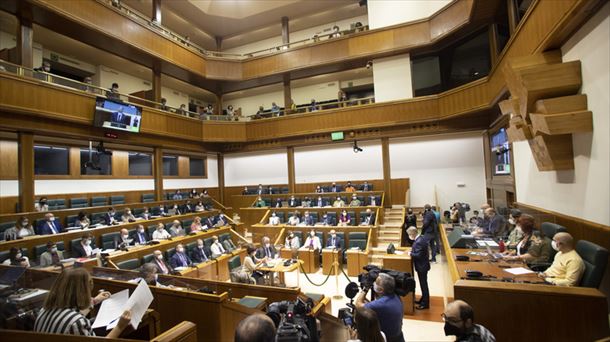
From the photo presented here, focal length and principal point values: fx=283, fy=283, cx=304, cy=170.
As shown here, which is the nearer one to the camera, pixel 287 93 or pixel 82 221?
pixel 82 221

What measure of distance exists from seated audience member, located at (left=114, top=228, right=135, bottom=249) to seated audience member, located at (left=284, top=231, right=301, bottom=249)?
3.92 m

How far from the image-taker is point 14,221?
6.43 meters

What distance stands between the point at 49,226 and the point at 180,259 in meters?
3.17

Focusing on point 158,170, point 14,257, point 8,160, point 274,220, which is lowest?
point 274,220

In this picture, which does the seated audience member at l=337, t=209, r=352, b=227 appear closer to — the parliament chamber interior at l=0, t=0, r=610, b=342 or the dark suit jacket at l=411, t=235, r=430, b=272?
the parliament chamber interior at l=0, t=0, r=610, b=342

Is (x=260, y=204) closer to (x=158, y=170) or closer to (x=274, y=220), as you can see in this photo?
(x=274, y=220)

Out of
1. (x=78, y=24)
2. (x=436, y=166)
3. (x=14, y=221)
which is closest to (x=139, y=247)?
(x=14, y=221)

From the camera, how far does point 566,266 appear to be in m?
2.67

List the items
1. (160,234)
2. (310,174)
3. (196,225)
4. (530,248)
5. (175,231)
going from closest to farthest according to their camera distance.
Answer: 1. (530,248)
2. (160,234)
3. (175,231)
4. (196,225)
5. (310,174)

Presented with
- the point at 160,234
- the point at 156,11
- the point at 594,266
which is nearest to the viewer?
the point at 594,266

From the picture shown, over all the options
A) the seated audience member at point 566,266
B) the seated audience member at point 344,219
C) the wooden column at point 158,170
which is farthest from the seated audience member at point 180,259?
the seated audience member at point 566,266

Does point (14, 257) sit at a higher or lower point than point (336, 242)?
higher

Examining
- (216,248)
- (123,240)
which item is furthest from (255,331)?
(123,240)

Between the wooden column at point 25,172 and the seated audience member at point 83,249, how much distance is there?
7.58 feet
